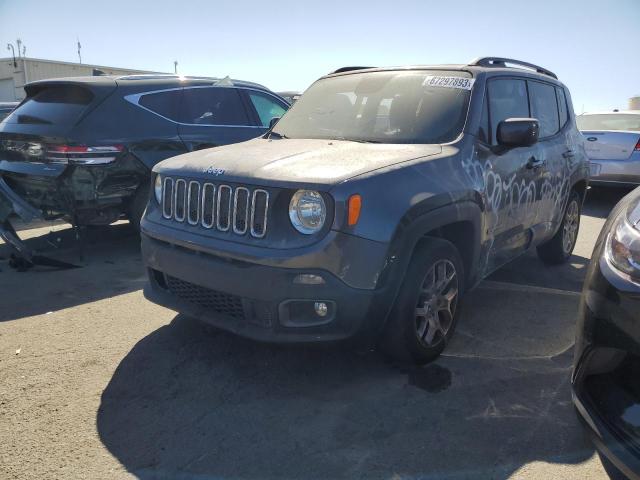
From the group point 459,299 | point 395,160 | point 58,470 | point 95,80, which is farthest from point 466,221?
point 95,80

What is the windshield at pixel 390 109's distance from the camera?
354 centimetres

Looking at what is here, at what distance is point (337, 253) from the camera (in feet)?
8.66

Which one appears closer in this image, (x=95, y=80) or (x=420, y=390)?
(x=420, y=390)

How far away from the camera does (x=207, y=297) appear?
3.06 m

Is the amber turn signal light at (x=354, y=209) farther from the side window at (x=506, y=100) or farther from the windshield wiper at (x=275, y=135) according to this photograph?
the windshield wiper at (x=275, y=135)

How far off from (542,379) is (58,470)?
2.64 m

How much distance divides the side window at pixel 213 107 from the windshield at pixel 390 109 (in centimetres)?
211

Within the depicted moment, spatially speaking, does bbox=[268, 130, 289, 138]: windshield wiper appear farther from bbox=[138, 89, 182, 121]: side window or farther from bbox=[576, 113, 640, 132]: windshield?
bbox=[576, 113, 640, 132]: windshield

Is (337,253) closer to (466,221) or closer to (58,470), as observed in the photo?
(466,221)

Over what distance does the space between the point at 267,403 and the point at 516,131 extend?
2.37 meters

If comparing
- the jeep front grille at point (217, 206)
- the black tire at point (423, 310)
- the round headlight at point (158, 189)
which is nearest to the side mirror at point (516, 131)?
the black tire at point (423, 310)

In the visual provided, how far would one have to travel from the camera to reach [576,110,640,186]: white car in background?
8.56m

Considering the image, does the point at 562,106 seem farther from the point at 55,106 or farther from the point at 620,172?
the point at 55,106

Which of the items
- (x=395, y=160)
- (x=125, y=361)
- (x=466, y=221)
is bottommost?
(x=125, y=361)
